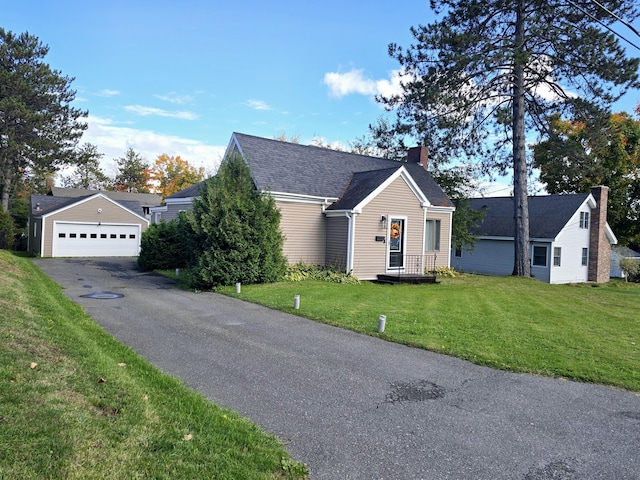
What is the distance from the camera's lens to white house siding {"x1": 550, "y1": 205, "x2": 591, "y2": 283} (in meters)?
26.5

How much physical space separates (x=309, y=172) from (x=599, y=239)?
20.9m

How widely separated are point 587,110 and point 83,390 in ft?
71.6

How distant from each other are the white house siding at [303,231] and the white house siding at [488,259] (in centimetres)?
1483

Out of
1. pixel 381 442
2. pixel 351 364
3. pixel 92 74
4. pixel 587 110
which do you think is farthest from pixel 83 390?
pixel 587 110

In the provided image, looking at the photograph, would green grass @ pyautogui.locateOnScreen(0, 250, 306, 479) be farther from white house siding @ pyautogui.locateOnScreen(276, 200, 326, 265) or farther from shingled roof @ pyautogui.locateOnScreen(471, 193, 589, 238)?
shingled roof @ pyautogui.locateOnScreen(471, 193, 589, 238)

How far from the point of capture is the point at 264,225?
14.6m

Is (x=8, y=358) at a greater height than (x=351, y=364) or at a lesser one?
greater

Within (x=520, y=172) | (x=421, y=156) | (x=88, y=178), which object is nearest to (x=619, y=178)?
(x=520, y=172)

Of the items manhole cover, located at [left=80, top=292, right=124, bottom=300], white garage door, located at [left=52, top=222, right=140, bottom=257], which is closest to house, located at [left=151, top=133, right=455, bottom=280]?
manhole cover, located at [left=80, top=292, right=124, bottom=300]

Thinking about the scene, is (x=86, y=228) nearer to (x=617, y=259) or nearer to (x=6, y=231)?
(x=6, y=231)

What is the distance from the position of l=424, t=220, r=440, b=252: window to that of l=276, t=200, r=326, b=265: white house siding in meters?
5.05

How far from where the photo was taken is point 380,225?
17.7 m

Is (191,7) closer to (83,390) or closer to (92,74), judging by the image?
(92,74)

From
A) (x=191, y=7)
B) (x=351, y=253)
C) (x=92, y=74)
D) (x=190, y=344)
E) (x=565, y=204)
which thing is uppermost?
(x=191, y=7)
